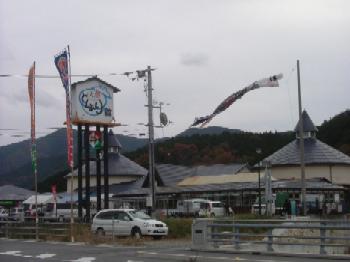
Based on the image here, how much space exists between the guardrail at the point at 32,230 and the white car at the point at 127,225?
194 cm

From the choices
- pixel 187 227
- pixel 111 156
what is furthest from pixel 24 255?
pixel 111 156

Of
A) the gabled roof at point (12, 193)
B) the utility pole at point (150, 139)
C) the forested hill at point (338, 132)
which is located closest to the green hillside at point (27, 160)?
the forested hill at point (338, 132)

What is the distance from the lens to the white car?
30500 millimetres

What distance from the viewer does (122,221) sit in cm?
3109

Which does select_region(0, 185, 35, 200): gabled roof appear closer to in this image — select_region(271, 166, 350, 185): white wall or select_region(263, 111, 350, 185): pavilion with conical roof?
select_region(263, 111, 350, 185): pavilion with conical roof

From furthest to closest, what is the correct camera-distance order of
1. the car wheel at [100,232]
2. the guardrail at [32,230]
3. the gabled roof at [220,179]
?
the gabled roof at [220,179]
the car wheel at [100,232]
the guardrail at [32,230]

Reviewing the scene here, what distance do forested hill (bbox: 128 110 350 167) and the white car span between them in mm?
74873

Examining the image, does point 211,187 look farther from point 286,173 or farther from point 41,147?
point 41,147

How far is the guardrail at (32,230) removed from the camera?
3038 cm

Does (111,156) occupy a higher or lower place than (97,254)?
higher

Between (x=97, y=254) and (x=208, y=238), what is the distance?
12.5 feet

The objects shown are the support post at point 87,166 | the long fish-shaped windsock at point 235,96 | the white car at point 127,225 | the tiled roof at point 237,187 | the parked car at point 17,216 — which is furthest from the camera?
the tiled roof at point 237,187

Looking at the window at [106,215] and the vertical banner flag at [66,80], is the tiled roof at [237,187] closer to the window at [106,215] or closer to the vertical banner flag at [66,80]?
the window at [106,215]

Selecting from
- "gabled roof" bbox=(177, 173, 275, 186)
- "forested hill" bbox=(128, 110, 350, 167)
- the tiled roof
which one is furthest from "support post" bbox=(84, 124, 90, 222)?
"forested hill" bbox=(128, 110, 350, 167)
